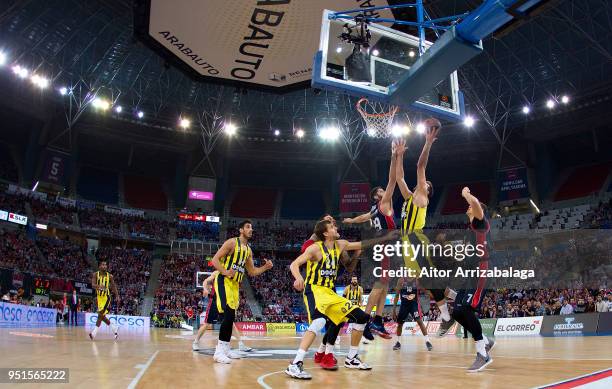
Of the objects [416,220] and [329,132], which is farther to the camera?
[329,132]

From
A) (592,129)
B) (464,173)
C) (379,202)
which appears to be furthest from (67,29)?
(592,129)

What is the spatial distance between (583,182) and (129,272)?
3810 cm

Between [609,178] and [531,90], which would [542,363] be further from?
[609,178]

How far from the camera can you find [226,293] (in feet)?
27.6

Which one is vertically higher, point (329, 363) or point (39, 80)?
point (39, 80)

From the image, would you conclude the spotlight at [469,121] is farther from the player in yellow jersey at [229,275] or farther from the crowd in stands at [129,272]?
the player in yellow jersey at [229,275]

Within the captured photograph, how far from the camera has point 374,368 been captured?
713cm

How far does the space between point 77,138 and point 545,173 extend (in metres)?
40.6

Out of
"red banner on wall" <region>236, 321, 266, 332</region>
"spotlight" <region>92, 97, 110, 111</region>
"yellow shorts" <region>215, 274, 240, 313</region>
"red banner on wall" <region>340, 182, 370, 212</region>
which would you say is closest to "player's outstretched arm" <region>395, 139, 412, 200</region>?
"yellow shorts" <region>215, 274, 240, 313</region>

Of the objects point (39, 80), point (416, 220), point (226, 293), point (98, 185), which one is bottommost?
point (226, 293)

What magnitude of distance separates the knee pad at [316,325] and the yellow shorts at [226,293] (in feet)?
6.92

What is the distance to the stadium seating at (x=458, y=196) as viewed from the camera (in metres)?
44.6

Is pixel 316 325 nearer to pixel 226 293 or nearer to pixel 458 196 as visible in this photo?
pixel 226 293

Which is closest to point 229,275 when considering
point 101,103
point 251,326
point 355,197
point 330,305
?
point 330,305
